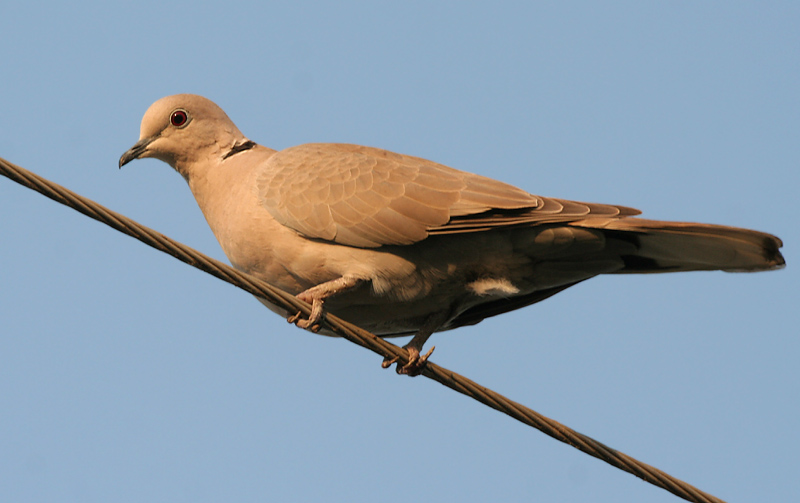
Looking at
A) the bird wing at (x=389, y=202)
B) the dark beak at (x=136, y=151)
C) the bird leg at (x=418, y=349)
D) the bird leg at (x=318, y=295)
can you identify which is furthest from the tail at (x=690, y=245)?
the dark beak at (x=136, y=151)

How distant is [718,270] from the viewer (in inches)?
212

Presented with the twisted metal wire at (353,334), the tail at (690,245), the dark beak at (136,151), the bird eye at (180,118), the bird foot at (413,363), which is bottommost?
the twisted metal wire at (353,334)

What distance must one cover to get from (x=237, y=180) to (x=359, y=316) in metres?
1.33

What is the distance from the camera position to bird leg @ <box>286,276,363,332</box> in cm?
501

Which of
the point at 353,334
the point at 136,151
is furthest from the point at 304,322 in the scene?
the point at 136,151

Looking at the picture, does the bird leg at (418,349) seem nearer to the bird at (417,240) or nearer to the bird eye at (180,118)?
the bird at (417,240)

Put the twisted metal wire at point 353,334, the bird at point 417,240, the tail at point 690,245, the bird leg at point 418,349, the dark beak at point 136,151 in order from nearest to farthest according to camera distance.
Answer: the twisted metal wire at point 353,334, the tail at point 690,245, the bird at point 417,240, the bird leg at point 418,349, the dark beak at point 136,151

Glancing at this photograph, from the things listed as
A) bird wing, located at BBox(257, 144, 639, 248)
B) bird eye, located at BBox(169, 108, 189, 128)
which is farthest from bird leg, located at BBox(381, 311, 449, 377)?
bird eye, located at BBox(169, 108, 189, 128)

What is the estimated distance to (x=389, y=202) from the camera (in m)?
5.52

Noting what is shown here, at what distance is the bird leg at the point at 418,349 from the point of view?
543cm

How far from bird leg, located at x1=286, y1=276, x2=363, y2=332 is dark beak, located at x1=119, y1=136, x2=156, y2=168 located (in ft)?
6.42

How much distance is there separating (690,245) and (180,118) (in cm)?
388

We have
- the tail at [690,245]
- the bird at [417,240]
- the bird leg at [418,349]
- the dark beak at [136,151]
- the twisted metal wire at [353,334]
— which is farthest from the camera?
the dark beak at [136,151]

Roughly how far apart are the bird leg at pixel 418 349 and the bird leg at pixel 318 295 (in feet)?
1.82
